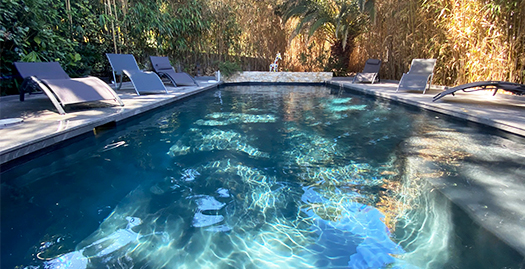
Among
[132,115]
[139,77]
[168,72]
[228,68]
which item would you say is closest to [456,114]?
[132,115]

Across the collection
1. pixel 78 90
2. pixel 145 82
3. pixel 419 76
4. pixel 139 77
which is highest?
pixel 419 76

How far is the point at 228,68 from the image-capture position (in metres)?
11.0

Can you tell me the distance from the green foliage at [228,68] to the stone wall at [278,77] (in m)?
0.18

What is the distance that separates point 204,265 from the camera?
1542mm

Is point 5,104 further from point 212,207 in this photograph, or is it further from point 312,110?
point 312,110

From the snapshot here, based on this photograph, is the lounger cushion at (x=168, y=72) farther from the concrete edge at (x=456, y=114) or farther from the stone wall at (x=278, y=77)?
the concrete edge at (x=456, y=114)

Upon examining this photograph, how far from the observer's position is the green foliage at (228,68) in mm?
10969

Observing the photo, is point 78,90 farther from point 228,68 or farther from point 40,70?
point 228,68

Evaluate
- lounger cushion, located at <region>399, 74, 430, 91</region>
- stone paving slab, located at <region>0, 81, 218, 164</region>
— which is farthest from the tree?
stone paving slab, located at <region>0, 81, 218, 164</region>

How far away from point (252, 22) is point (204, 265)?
38.4ft

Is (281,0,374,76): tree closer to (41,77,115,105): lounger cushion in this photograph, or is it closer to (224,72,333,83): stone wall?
(224,72,333,83): stone wall

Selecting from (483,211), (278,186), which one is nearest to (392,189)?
(483,211)

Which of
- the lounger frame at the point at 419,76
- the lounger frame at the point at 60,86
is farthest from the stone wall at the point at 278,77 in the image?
the lounger frame at the point at 60,86

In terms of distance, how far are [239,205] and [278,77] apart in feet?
32.7
